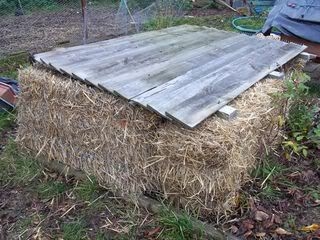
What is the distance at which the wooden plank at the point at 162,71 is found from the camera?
2668 mm

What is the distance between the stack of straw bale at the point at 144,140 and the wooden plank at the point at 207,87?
0.30ft

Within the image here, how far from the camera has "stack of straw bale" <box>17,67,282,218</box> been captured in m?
2.39

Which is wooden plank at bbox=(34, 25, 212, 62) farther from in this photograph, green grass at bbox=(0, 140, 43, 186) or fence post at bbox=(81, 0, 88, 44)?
fence post at bbox=(81, 0, 88, 44)

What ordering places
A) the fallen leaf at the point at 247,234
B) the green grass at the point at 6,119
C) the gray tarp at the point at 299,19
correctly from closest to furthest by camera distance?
the fallen leaf at the point at 247,234 < the green grass at the point at 6,119 < the gray tarp at the point at 299,19

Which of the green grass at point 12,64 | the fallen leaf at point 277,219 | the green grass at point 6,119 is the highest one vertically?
the fallen leaf at point 277,219

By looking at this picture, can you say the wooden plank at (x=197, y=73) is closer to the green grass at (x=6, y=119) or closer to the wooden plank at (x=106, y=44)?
the wooden plank at (x=106, y=44)

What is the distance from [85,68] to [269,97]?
1.41 metres

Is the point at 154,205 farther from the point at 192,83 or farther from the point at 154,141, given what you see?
the point at 192,83

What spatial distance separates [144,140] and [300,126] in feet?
5.33

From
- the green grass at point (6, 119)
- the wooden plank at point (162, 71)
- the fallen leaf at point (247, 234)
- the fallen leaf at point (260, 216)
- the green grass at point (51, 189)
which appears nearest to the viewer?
the fallen leaf at point (247, 234)

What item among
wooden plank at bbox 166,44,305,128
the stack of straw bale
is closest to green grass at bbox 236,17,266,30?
wooden plank at bbox 166,44,305,128

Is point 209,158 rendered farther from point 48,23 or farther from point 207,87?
point 48,23

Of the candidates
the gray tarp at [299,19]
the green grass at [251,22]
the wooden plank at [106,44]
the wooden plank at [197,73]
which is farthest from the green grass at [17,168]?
the green grass at [251,22]

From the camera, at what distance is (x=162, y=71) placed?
304 centimetres
